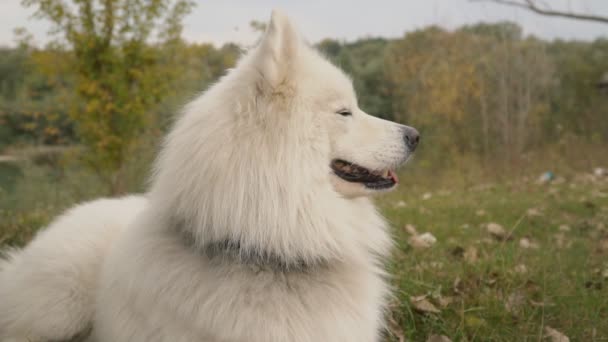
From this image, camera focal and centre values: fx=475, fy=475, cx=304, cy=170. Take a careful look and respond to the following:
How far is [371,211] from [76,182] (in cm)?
1006

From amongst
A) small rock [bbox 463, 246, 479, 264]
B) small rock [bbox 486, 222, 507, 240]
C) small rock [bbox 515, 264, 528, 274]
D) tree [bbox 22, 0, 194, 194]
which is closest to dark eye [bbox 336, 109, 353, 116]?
small rock [bbox 463, 246, 479, 264]

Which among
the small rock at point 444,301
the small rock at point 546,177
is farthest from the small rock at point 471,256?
the small rock at point 546,177

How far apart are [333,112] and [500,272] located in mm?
1797

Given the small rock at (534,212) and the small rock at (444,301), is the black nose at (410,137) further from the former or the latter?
the small rock at (534,212)

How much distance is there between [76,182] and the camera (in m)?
10.9

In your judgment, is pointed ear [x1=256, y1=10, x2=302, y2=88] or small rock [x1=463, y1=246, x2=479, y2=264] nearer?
pointed ear [x1=256, y1=10, x2=302, y2=88]

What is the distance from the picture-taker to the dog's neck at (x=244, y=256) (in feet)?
6.66

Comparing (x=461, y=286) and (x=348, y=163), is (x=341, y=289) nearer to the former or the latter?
(x=348, y=163)

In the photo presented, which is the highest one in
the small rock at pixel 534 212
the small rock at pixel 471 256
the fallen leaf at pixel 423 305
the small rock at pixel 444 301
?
the fallen leaf at pixel 423 305

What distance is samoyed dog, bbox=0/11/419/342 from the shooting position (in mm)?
1999

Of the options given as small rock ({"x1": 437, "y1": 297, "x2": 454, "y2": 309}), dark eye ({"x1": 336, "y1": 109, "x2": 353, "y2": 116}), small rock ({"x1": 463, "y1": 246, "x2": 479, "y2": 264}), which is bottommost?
small rock ({"x1": 463, "y1": 246, "x2": 479, "y2": 264})

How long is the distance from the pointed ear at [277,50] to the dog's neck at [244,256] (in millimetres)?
729

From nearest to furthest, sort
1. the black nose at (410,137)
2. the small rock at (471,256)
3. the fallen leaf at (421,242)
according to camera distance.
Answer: the black nose at (410,137) < the small rock at (471,256) < the fallen leaf at (421,242)

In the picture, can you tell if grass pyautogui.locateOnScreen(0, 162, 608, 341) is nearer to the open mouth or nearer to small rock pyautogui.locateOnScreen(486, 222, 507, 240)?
small rock pyautogui.locateOnScreen(486, 222, 507, 240)
